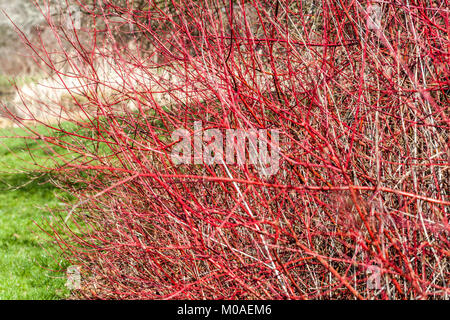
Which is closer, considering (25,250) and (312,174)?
(312,174)

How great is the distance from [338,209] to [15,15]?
18.1 metres

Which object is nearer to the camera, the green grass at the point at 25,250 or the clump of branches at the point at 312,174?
the clump of branches at the point at 312,174

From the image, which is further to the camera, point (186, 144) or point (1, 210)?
point (1, 210)

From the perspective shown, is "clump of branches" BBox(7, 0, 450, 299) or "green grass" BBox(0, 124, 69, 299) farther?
"green grass" BBox(0, 124, 69, 299)

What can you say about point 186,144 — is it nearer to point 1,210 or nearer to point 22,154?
point 1,210

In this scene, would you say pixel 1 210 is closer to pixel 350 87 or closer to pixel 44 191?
pixel 44 191

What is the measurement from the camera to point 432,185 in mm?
1961
